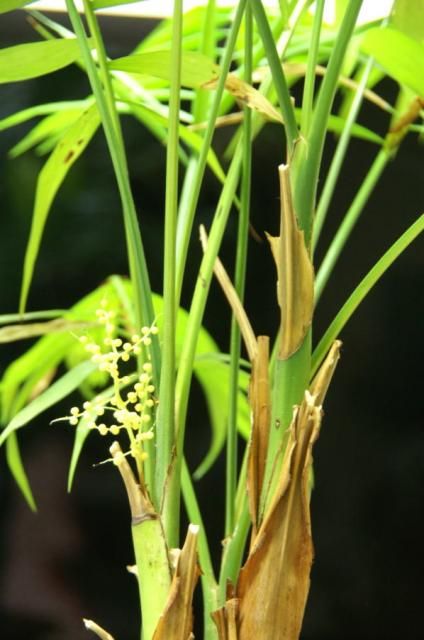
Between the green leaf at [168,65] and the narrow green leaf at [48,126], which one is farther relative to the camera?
the narrow green leaf at [48,126]

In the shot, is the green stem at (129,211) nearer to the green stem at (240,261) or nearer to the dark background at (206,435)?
the green stem at (240,261)

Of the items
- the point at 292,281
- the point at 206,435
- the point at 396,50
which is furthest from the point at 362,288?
the point at 206,435

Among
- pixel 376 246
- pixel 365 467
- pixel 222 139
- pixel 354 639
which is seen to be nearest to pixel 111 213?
pixel 222 139

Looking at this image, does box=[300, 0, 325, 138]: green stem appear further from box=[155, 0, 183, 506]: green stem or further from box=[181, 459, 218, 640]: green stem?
box=[181, 459, 218, 640]: green stem

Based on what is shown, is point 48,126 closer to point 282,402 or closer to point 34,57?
point 34,57

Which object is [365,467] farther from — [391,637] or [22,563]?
[22,563]

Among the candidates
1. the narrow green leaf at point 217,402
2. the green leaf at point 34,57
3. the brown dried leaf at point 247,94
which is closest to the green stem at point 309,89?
the brown dried leaf at point 247,94
